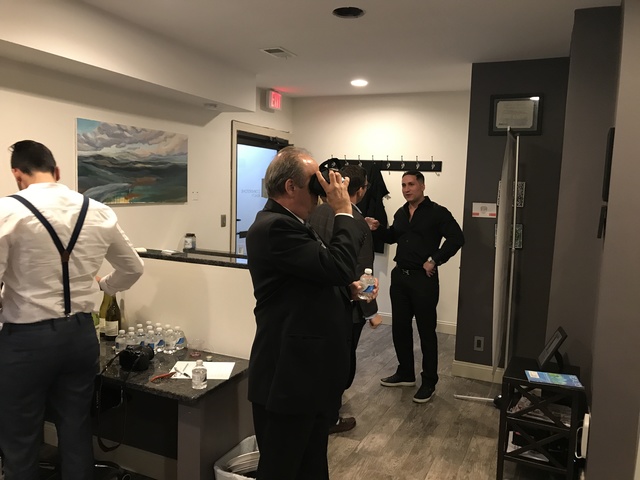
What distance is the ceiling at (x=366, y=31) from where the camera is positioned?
2648 millimetres

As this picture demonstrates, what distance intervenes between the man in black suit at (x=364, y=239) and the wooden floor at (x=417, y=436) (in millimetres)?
175

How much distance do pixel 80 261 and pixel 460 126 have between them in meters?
4.00

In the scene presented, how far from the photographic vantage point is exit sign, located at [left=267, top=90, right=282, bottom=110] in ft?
16.5

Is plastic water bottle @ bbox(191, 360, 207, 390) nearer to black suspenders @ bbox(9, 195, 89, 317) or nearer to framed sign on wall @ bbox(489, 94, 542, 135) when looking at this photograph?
black suspenders @ bbox(9, 195, 89, 317)

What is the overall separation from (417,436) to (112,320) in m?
1.85

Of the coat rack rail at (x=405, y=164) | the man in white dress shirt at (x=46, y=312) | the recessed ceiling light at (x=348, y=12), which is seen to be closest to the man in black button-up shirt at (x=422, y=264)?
the recessed ceiling light at (x=348, y=12)

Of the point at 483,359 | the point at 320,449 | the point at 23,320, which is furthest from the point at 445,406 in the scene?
the point at 23,320

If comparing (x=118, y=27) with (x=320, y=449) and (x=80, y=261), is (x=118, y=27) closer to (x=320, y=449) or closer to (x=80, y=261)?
(x=80, y=261)

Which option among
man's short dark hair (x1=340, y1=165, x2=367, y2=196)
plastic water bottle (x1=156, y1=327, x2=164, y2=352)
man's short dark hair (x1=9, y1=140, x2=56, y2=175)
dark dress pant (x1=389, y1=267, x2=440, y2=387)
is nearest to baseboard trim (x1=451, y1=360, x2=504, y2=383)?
dark dress pant (x1=389, y1=267, x2=440, y2=387)

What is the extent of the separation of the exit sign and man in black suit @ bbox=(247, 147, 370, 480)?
11.7 feet

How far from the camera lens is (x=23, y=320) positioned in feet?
6.14

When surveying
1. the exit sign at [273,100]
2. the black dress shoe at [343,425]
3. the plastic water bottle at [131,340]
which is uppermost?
the exit sign at [273,100]

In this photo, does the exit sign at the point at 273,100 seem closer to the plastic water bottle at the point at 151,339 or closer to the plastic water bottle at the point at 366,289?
the plastic water bottle at the point at 151,339

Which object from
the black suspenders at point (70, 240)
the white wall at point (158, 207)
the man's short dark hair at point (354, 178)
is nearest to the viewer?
the black suspenders at point (70, 240)
